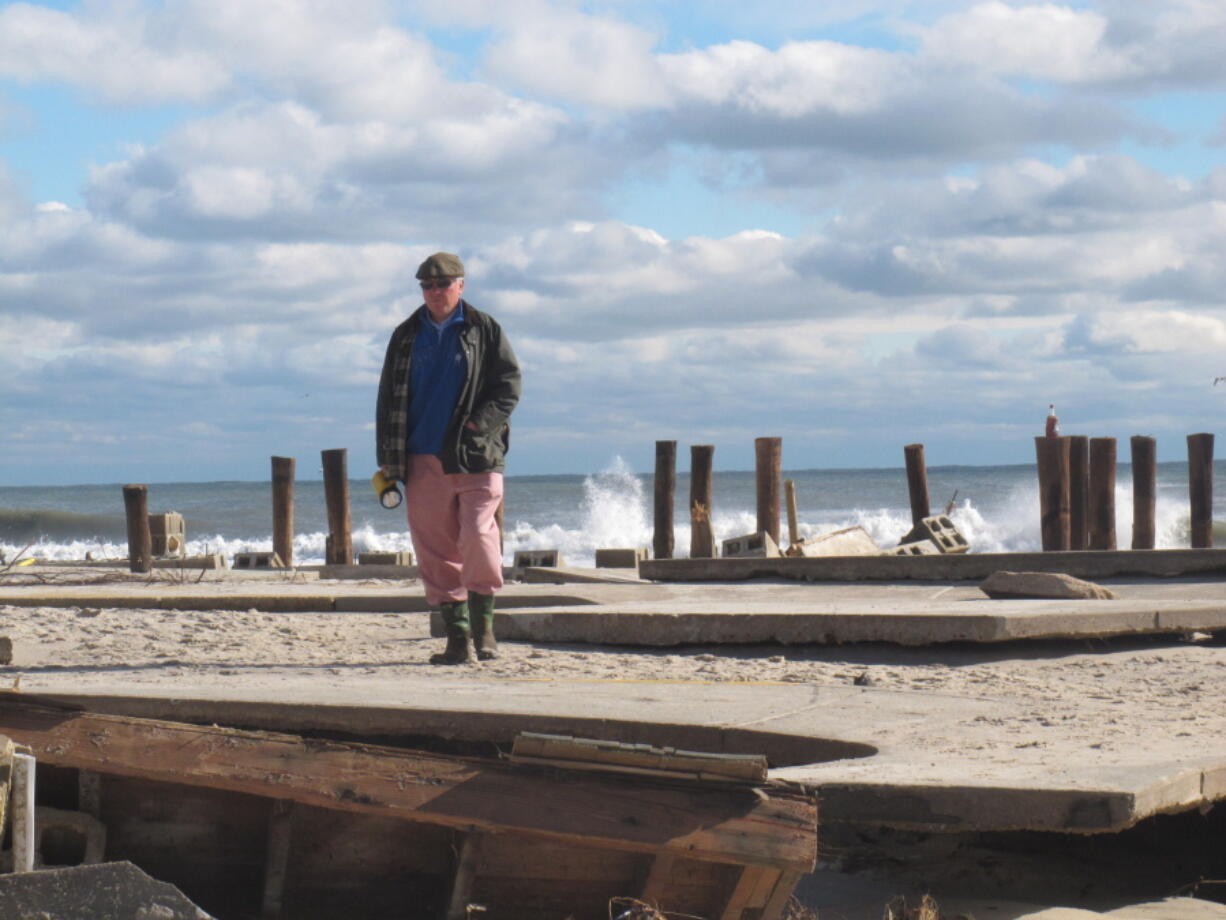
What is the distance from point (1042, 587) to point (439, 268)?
3941mm

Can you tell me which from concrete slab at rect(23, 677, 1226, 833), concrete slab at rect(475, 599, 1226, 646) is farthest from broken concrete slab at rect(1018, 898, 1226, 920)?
concrete slab at rect(475, 599, 1226, 646)

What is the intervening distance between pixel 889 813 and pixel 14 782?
7.07ft

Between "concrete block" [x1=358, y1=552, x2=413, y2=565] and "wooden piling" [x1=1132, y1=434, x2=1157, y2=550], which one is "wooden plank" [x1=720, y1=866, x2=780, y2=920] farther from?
"wooden piling" [x1=1132, y1=434, x2=1157, y2=550]

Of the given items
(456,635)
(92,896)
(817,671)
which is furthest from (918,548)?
(92,896)

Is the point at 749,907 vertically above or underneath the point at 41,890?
underneath

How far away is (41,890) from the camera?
3.18m

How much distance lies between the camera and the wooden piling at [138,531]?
1661 cm

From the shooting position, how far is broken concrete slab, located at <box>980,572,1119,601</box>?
8.04m

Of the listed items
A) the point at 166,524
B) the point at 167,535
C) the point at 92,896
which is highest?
the point at 166,524

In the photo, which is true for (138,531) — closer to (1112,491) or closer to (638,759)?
(1112,491)

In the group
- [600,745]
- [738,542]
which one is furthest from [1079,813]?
[738,542]

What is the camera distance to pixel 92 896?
3188mm

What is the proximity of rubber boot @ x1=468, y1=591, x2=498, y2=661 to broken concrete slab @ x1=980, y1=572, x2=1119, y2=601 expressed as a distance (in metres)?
3.16

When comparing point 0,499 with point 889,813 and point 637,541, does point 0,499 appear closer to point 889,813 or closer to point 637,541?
point 637,541
